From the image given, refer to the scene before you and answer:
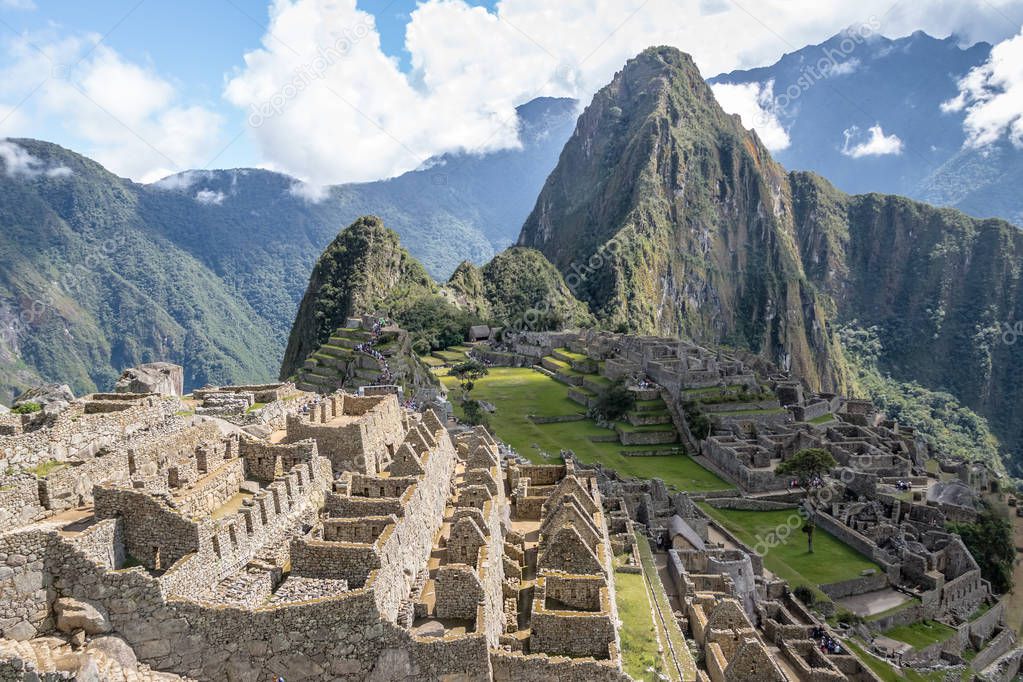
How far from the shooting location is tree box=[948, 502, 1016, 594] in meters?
36.0

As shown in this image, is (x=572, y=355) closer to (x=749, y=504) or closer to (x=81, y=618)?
(x=749, y=504)

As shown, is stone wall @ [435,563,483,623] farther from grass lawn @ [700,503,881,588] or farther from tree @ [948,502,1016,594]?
tree @ [948,502,1016,594]

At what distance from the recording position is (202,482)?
1386cm

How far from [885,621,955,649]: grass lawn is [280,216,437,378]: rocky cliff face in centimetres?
7687

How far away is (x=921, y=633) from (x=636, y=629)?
741 inches

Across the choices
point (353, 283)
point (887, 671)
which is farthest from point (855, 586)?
point (353, 283)

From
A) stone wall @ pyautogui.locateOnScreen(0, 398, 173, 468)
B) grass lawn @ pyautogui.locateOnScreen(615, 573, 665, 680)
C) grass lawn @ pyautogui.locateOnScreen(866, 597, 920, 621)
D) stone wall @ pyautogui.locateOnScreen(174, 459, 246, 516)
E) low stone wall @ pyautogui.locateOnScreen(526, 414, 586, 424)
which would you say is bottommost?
grass lawn @ pyautogui.locateOnScreen(866, 597, 920, 621)

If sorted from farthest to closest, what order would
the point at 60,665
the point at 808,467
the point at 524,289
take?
the point at 524,289
the point at 808,467
the point at 60,665

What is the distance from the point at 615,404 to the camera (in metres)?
54.4

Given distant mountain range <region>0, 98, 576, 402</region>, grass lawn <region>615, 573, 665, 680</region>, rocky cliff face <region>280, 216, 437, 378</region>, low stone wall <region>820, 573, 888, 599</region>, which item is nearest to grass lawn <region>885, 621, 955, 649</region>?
low stone wall <region>820, 573, 888, 599</region>

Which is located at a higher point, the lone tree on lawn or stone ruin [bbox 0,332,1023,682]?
stone ruin [bbox 0,332,1023,682]

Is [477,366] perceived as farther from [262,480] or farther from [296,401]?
[262,480]

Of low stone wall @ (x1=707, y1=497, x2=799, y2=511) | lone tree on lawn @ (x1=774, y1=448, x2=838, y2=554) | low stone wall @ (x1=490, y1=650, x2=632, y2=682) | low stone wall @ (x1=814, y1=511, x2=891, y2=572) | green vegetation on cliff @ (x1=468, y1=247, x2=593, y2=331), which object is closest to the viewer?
low stone wall @ (x1=490, y1=650, x2=632, y2=682)

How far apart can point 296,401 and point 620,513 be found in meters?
12.2
